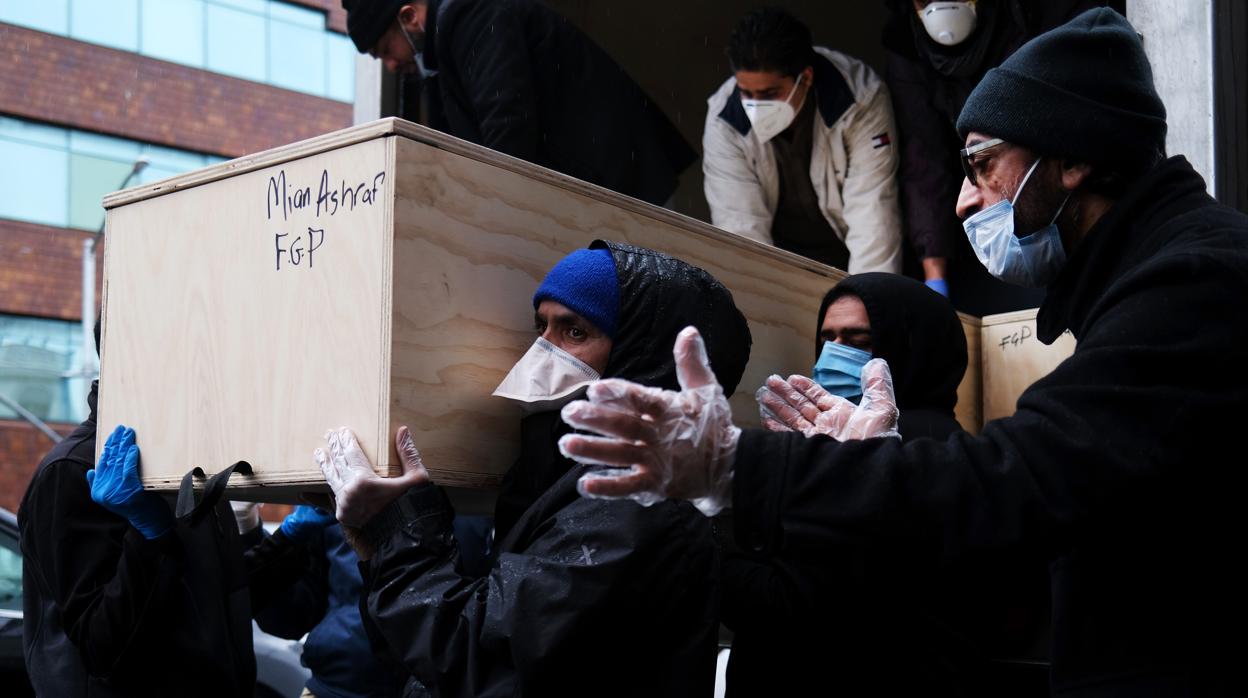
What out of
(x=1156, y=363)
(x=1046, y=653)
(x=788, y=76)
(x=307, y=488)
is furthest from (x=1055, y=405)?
(x=788, y=76)

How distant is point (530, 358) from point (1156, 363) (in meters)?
1.41

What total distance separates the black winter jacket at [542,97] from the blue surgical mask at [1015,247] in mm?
2130

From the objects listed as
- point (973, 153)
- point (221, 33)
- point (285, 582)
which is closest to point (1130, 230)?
point (973, 153)

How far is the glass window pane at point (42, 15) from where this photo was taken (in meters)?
24.3

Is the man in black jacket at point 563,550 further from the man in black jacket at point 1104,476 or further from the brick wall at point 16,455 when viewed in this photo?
the brick wall at point 16,455

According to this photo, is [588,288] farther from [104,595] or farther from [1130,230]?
[104,595]

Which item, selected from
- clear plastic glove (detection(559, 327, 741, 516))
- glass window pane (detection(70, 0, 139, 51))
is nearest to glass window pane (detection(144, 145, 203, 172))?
glass window pane (detection(70, 0, 139, 51))

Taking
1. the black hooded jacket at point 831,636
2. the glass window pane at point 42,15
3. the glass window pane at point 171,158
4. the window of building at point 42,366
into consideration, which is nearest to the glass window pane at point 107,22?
the glass window pane at point 42,15

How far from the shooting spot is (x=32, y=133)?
2430 centimetres

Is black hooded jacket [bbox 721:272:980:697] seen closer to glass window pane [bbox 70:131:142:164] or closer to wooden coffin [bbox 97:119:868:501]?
wooden coffin [bbox 97:119:868:501]

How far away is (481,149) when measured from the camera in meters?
2.93

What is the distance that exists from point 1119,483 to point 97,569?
281 cm

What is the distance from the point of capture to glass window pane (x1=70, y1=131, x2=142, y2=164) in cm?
2475

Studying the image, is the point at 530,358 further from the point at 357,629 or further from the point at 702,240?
the point at 357,629
